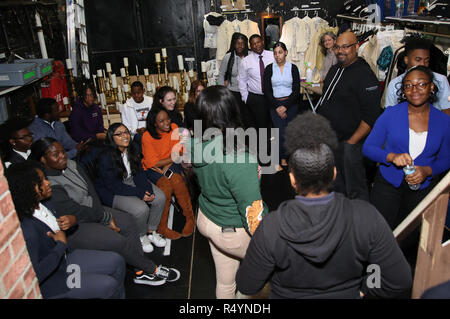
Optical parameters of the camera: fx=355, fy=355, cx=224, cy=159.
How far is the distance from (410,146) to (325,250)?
1425 mm

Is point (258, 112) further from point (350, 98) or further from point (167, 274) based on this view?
point (167, 274)

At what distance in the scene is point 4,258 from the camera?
112 centimetres

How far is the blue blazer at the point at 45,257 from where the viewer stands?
194cm

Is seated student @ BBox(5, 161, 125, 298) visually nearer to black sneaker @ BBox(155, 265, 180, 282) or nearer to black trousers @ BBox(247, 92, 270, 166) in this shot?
black sneaker @ BBox(155, 265, 180, 282)

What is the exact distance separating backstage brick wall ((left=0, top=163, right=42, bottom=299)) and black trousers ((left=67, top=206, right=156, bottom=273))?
1372 millimetres

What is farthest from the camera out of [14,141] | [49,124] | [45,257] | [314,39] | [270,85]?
[314,39]

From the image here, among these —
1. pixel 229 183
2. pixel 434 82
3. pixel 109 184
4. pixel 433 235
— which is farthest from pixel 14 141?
pixel 434 82

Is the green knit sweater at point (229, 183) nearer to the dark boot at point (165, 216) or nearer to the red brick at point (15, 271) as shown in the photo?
the red brick at point (15, 271)

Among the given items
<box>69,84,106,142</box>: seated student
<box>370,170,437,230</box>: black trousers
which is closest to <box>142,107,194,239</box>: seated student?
<box>69,84,106,142</box>: seated student

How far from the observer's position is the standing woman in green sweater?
5.41 feet

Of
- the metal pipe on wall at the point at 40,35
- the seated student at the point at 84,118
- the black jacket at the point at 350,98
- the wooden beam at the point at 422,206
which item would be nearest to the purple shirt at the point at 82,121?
the seated student at the point at 84,118

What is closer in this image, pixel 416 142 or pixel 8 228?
pixel 8 228
